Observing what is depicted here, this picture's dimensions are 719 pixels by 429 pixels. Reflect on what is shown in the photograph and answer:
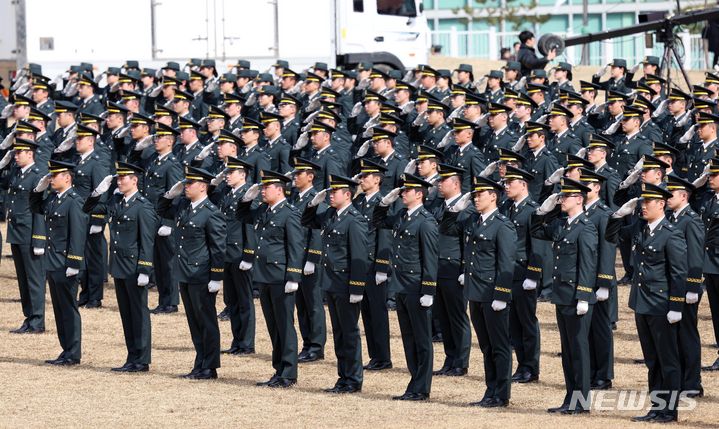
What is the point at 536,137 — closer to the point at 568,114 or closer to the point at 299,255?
the point at 568,114

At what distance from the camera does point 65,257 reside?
51.8 ft

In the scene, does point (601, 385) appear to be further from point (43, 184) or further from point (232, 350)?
point (43, 184)

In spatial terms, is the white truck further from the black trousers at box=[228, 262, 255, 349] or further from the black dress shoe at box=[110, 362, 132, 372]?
the black dress shoe at box=[110, 362, 132, 372]

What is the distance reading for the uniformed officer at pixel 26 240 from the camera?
17672 mm

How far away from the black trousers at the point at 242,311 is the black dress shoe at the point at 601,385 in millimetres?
3918

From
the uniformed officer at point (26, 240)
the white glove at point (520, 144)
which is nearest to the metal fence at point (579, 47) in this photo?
the white glove at point (520, 144)

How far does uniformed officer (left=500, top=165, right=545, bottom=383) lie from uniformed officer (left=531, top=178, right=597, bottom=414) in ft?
3.30

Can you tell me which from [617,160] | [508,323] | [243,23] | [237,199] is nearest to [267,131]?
[237,199]

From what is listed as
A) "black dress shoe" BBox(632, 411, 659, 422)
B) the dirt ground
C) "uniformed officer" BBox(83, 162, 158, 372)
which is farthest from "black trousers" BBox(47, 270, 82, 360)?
"black dress shoe" BBox(632, 411, 659, 422)

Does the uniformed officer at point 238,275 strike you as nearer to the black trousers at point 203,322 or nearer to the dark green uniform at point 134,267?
the dark green uniform at point 134,267

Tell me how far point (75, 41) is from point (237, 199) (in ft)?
40.5

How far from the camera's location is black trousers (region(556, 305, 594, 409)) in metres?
13.2

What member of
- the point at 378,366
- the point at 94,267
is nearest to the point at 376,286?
the point at 378,366

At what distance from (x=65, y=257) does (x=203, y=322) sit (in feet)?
5.89
